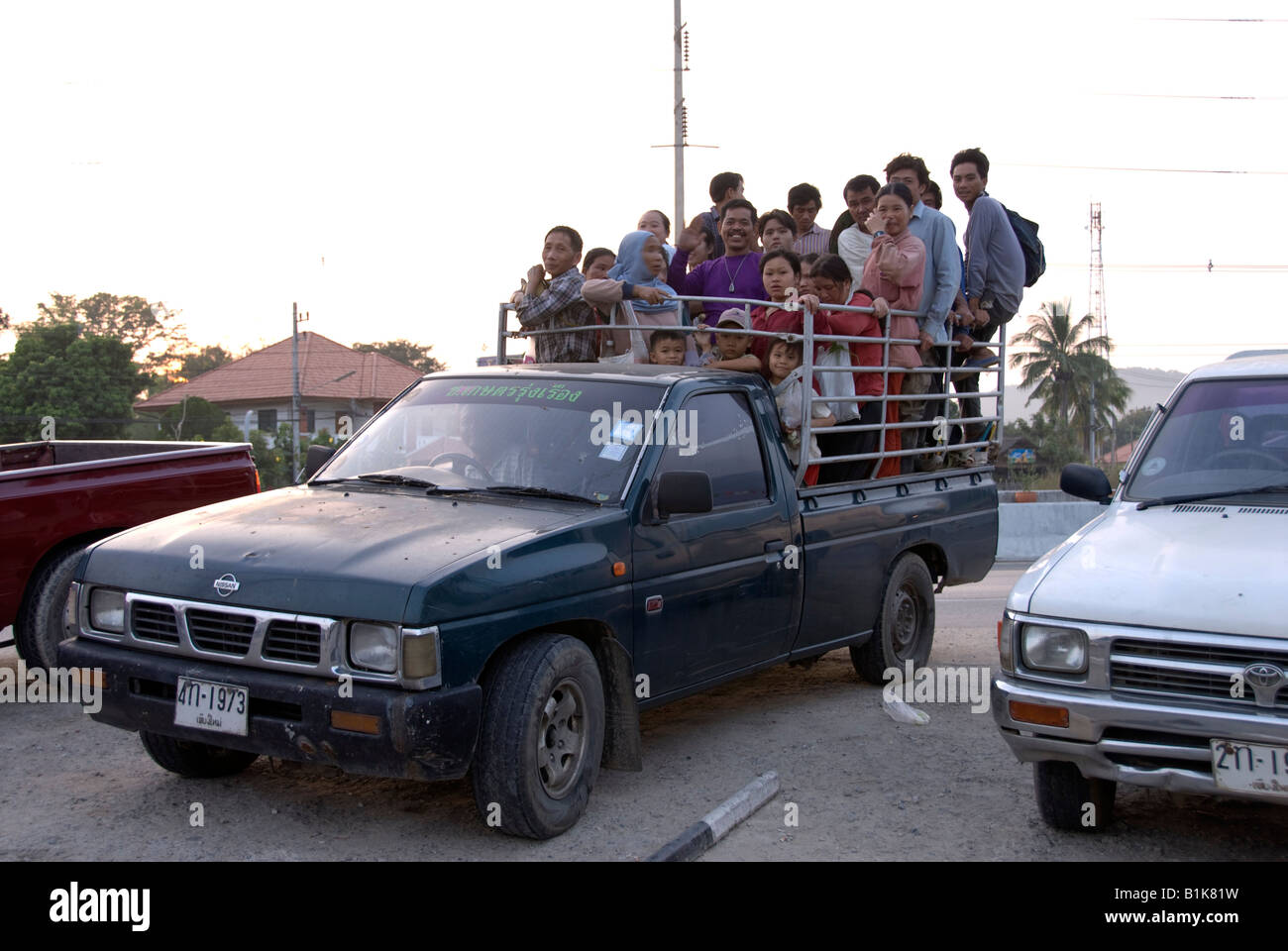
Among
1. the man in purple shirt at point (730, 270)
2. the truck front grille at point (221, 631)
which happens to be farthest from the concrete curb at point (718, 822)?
the man in purple shirt at point (730, 270)

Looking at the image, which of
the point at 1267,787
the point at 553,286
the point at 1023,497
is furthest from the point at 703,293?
the point at 1023,497

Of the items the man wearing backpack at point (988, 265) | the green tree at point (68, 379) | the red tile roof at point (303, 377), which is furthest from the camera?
the red tile roof at point (303, 377)

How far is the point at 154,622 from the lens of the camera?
438 cm

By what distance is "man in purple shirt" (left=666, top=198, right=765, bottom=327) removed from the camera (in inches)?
307

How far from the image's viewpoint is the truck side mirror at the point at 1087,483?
17.4 ft

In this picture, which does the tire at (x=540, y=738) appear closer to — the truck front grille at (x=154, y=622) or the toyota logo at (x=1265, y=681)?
the truck front grille at (x=154, y=622)

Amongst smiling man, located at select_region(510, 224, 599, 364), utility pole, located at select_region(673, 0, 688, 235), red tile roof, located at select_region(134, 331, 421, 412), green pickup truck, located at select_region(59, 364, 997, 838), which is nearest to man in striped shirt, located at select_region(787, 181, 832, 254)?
smiling man, located at select_region(510, 224, 599, 364)

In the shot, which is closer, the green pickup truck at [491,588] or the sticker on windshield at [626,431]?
the green pickup truck at [491,588]

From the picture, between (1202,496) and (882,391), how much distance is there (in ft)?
7.43

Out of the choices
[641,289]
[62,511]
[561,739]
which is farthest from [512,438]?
[62,511]

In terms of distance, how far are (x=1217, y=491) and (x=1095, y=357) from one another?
216 feet

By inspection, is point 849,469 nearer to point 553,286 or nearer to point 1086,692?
point 553,286

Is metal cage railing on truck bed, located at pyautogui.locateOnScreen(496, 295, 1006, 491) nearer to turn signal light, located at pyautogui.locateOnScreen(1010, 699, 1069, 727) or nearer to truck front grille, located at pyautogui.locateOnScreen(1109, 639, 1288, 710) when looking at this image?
turn signal light, located at pyautogui.locateOnScreen(1010, 699, 1069, 727)

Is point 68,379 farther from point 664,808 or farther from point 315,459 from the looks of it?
point 664,808
